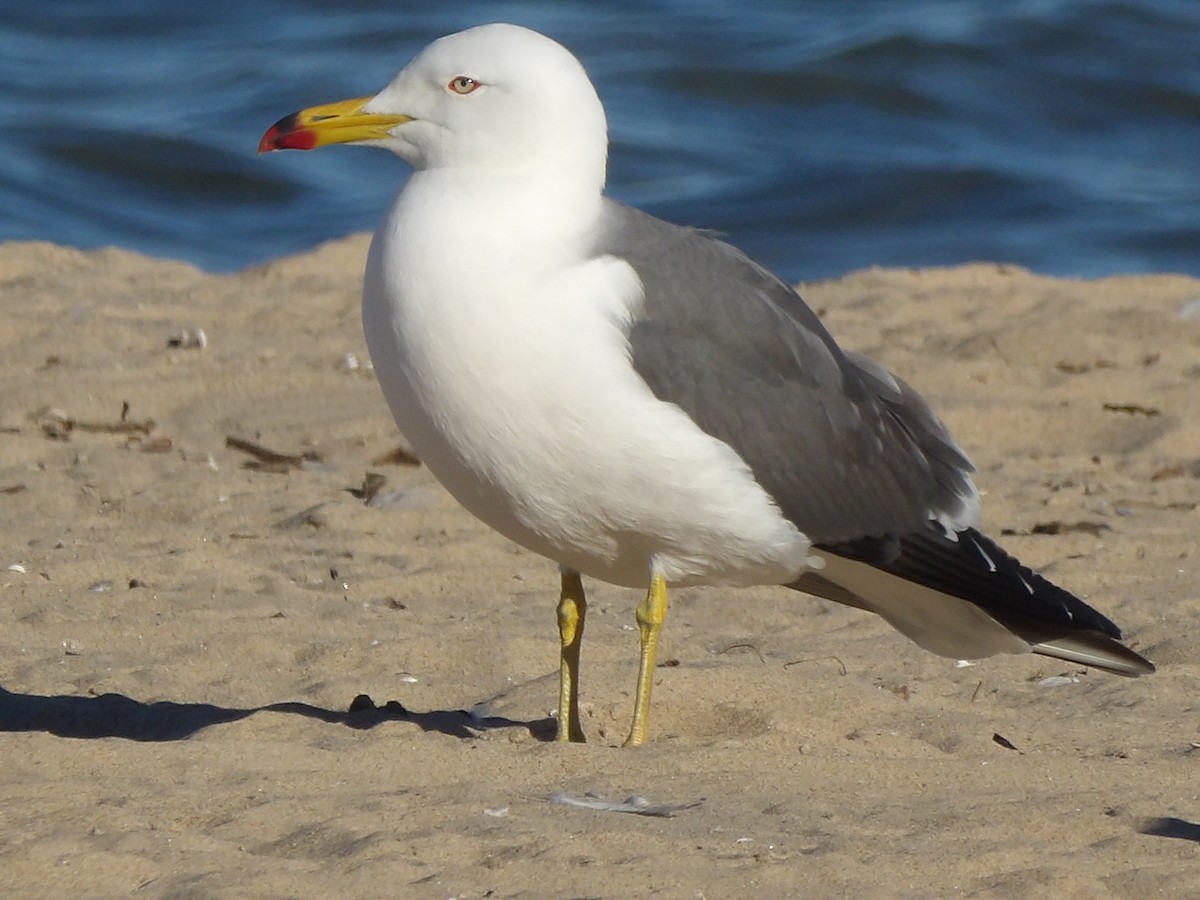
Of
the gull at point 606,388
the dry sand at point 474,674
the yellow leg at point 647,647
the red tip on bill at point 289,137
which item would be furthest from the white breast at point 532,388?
the dry sand at point 474,674

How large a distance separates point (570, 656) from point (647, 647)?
0.24 meters

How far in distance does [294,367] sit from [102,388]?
883mm

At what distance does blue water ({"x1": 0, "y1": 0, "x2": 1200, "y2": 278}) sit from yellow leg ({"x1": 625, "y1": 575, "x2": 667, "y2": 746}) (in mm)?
8739

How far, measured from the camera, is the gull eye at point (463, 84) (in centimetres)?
438

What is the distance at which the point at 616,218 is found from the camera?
4344 millimetres

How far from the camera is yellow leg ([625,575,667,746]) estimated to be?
444cm

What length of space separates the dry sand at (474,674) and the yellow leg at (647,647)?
0.10m

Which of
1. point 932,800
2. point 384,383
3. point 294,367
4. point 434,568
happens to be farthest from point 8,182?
point 932,800

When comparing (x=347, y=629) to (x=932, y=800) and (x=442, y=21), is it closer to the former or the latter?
(x=932, y=800)

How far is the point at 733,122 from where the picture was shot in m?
16.7

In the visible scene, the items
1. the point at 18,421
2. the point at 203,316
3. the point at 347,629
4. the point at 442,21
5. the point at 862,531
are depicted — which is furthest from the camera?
the point at 442,21

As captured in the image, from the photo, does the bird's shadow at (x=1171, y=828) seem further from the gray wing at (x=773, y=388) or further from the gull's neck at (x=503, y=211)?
the gull's neck at (x=503, y=211)

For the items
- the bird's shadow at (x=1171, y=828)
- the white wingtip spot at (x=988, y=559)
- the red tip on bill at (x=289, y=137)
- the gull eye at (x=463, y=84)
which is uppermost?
the gull eye at (x=463, y=84)

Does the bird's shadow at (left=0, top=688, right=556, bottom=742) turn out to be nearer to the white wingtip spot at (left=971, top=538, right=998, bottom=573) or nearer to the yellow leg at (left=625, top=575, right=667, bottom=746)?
the yellow leg at (left=625, top=575, right=667, bottom=746)
